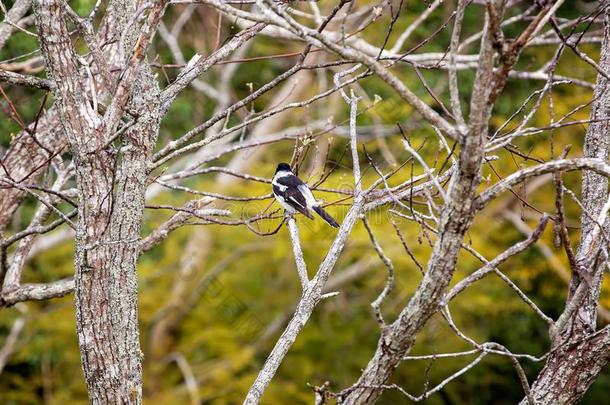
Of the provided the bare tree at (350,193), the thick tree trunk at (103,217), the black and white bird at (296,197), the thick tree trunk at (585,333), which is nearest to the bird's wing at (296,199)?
the black and white bird at (296,197)

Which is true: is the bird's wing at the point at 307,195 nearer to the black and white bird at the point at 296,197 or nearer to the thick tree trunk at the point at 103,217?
the black and white bird at the point at 296,197

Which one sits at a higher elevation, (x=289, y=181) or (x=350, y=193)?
(x=289, y=181)

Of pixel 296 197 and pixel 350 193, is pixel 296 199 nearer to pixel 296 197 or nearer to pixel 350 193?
pixel 296 197

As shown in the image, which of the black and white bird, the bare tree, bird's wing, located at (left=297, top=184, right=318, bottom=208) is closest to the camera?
the bare tree

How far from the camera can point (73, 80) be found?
302 centimetres

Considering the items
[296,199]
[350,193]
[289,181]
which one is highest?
[289,181]

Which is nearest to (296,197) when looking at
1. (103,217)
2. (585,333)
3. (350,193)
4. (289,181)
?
(289,181)

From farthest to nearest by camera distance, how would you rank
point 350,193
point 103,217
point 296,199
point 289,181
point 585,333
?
1. point 289,181
2. point 296,199
3. point 350,193
4. point 585,333
5. point 103,217

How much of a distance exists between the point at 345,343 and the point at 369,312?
2.85ft

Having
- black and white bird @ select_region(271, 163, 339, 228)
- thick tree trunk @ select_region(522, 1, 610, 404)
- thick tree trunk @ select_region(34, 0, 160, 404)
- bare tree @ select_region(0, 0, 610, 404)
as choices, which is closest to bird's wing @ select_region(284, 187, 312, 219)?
black and white bird @ select_region(271, 163, 339, 228)

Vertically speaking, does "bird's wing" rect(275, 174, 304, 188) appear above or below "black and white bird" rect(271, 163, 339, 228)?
above

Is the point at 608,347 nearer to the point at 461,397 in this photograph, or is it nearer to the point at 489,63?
the point at 489,63

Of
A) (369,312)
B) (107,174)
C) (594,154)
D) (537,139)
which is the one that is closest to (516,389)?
(369,312)

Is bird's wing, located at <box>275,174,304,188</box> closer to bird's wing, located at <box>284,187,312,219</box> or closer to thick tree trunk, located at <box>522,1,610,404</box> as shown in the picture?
bird's wing, located at <box>284,187,312,219</box>
